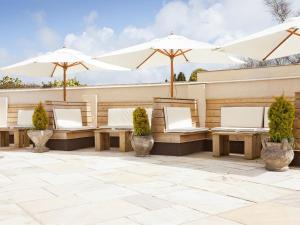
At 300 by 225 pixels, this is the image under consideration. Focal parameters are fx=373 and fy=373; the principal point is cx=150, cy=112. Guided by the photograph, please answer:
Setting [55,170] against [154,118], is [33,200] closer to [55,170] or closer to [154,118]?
[55,170]

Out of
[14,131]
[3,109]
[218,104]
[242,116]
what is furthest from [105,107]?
[242,116]

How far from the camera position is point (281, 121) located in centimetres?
617

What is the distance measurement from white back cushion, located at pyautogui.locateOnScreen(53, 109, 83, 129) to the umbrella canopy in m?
4.55

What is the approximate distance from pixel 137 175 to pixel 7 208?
7.43 ft

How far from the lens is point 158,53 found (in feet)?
32.8

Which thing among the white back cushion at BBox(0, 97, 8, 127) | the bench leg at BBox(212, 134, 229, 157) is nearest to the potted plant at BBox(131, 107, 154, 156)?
the bench leg at BBox(212, 134, 229, 157)

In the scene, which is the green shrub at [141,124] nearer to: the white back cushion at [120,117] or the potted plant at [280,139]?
the white back cushion at [120,117]

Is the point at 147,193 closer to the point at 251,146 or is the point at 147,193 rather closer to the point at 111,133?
the point at 251,146

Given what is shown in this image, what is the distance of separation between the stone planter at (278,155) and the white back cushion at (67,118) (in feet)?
17.6

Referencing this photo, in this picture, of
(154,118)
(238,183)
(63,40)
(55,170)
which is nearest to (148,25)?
(63,40)

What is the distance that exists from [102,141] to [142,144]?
1702 millimetres

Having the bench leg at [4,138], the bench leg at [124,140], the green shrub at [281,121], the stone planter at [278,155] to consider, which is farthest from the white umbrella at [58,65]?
the stone planter at [278,155]

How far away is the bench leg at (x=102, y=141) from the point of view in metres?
9.27

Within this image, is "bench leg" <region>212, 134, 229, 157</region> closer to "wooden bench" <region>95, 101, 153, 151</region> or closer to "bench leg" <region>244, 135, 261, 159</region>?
"bench leg" <region>244, 135, 261, 159</region>
